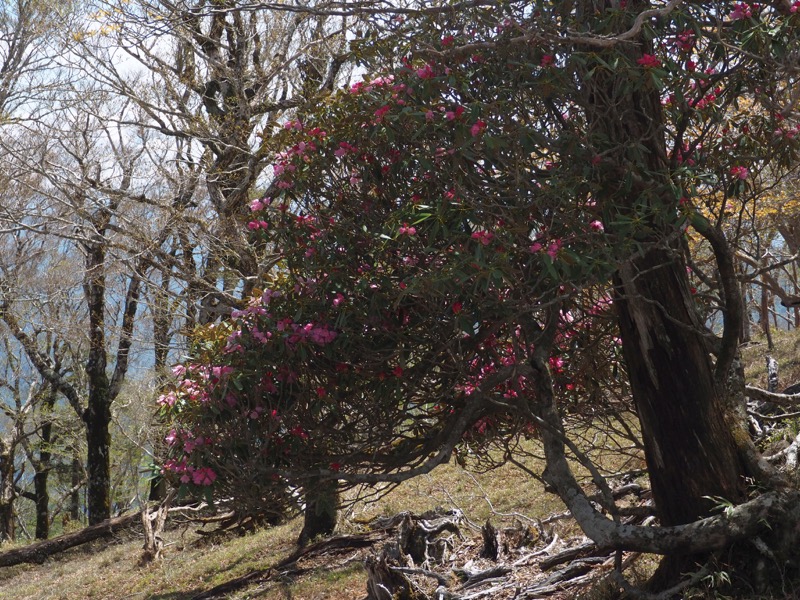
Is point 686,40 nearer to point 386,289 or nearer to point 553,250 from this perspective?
point 553,250

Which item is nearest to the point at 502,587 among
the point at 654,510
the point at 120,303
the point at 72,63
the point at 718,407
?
the point at 654,510

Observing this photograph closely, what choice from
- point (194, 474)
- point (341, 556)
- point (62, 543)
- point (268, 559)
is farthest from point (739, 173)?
point (62, 543)

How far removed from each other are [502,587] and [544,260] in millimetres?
3484

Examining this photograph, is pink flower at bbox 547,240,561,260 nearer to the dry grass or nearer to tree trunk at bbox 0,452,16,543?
the dry grass

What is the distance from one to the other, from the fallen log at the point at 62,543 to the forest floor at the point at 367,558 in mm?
307

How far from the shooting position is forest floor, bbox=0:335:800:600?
20.9 ft

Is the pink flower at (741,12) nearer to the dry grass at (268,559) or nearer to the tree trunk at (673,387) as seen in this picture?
the tree trunk at (673,387)

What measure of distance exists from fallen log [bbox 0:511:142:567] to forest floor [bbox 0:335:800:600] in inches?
12.1

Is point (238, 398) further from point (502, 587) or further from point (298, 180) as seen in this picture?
point (502, 587)

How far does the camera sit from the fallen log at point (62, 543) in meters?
15.7

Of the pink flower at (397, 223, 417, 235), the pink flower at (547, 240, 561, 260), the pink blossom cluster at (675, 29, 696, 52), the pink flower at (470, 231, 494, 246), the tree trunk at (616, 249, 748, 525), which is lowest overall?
the tree trunk at (616, 249, 748, 525)

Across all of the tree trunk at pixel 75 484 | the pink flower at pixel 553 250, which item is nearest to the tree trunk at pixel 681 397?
the pink flower at pixel 553 250

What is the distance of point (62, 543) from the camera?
52.6 feet

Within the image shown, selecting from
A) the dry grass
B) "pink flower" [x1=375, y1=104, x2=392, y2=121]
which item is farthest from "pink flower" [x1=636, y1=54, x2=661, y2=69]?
the dry grass
